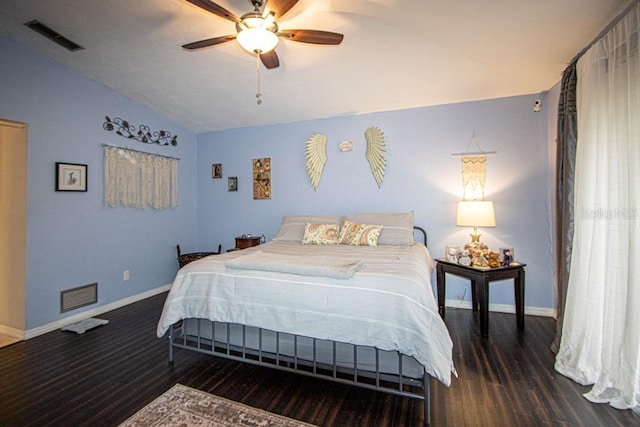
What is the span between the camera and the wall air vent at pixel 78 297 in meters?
2.98

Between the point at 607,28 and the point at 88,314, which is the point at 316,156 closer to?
the point at 607,28

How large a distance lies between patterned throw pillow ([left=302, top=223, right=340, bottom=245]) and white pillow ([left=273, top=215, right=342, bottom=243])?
15cm

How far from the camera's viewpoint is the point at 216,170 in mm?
4566

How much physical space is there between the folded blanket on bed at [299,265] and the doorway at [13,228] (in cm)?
223

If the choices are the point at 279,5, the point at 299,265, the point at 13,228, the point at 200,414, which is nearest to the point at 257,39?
the point at 279,5

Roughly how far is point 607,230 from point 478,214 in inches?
43.8

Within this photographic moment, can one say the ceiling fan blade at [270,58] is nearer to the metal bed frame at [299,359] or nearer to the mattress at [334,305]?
the mattress at [334,305]

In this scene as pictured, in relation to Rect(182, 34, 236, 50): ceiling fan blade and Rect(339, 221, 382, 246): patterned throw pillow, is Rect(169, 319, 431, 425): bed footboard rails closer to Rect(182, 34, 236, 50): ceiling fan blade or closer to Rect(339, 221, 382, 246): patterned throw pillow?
Rect(339, 221, 382, 246): patterned throw pillow

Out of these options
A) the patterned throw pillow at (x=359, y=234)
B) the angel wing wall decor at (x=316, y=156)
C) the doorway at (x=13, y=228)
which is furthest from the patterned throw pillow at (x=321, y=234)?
the doorway at (x=13, y=228)

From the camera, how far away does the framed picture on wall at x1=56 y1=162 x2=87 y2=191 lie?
2955 millimetres

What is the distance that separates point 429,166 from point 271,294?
2.52 metres

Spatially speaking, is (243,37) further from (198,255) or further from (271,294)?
(198,255)

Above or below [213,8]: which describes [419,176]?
below

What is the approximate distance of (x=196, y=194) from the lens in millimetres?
4719
